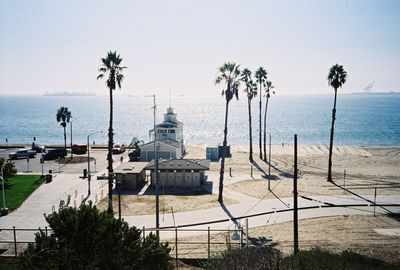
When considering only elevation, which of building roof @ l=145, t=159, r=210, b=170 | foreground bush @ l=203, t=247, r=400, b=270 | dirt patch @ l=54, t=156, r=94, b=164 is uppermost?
foreground bush @ l=203, t=247, r=400, b=270

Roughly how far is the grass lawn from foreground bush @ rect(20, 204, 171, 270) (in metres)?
20.6

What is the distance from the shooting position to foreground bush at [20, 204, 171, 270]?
13567 mm

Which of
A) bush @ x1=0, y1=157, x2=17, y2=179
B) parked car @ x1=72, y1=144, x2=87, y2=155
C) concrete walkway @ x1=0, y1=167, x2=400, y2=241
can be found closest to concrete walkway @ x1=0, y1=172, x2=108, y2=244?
concrete walkway @ x1=0, y1=167, x2=400, y2=241

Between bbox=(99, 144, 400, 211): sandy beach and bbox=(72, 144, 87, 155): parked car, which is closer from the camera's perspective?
bbox=(99, 144, 400, 211): sandy beach

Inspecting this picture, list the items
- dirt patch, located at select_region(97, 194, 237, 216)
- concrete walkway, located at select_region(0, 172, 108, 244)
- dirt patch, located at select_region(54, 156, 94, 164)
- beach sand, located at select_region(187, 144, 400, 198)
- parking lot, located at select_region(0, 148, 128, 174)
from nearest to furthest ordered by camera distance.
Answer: concrete walkway, located at select_region(0, 172, 108, 244) < dirt patch, located at select_region(97, 194, 237, 216) < beach sand, located at select_region(187, 144, 400, 198) < parking lot, located at select_region(0, 148, 128, 174) < dirt patch, located at select_region(54, 156, 94, 164)

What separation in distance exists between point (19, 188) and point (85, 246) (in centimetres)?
2806

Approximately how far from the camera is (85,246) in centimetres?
1452

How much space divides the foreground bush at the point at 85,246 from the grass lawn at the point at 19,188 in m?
20.6

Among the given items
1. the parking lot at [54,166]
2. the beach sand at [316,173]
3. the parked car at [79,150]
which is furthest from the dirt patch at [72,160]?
the beach sand at [316,173]

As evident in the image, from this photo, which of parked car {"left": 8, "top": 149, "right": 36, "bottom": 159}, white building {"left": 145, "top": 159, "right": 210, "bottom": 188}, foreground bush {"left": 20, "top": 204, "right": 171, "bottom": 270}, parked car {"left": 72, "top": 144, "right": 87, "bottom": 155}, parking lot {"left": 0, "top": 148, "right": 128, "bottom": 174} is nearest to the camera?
foreground bush {"left": 20, "top": 204, "right": 171, "bottom": 270}

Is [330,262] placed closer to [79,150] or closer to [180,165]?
[180,165]

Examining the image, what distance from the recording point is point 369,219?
29.0 m

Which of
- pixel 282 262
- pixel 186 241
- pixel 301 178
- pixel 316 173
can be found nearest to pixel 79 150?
pixel 301 178

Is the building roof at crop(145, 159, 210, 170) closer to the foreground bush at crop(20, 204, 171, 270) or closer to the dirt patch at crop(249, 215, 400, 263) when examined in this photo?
the dirt patch at crop(249, 215, 400, 263)
